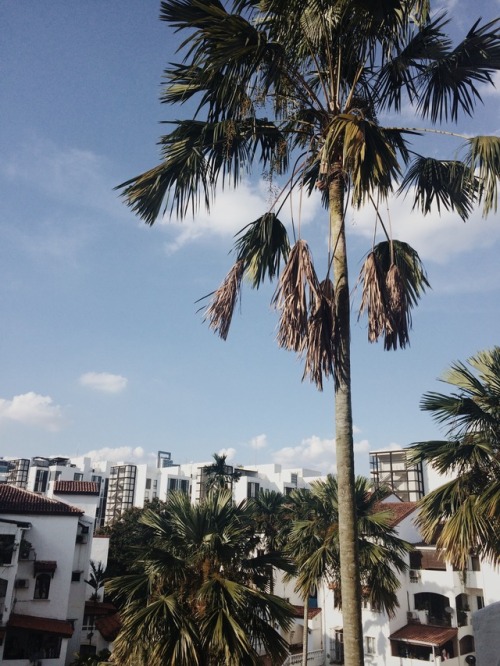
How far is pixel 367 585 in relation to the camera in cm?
2456

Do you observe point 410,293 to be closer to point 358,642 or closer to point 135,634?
point 358,642

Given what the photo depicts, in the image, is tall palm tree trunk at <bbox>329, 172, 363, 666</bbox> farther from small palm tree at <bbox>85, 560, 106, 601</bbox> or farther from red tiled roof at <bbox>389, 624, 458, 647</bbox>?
small palm tree at <bbox>85, 560, 106, 601</bbox>

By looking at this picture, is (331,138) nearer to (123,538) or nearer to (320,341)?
(320,341)

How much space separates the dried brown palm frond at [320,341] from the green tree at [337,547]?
14249mm

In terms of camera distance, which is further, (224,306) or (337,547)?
(337,547)

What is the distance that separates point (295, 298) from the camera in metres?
8.31

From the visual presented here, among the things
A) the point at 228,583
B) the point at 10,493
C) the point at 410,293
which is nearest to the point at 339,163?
the point at 410,293

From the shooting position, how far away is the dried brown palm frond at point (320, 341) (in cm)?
804

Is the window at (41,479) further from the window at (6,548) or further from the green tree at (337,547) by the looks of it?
the green tree at (337,547)

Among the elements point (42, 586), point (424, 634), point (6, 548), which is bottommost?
point (424, 634)

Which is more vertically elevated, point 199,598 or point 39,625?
point 199,598

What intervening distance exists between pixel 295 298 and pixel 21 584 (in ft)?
94.4

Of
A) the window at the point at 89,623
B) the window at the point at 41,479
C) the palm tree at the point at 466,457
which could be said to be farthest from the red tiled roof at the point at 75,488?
the window at the point at 41,479

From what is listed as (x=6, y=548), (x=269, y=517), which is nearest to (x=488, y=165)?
(x=6, y=548)
